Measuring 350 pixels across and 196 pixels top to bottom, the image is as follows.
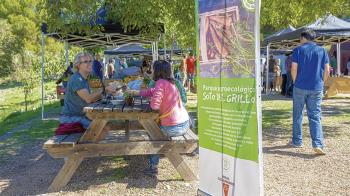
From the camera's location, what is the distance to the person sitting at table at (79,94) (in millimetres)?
5742

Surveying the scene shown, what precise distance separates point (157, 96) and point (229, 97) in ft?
6.22

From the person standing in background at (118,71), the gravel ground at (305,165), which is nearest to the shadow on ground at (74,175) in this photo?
the gravel ground at (305,165)

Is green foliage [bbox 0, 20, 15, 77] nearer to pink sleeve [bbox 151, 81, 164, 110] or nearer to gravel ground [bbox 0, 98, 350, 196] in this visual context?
gravel ground [bbox 0, 98, 350, 196]

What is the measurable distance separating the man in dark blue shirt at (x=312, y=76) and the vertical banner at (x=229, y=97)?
10.5ft

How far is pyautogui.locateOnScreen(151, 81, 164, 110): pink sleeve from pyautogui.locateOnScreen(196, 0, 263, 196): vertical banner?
4.43 feet

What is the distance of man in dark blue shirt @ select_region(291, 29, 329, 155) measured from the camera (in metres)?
6.74

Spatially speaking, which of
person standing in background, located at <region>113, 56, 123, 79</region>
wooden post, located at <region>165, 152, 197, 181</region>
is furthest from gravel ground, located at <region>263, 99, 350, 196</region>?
person standing in background, located at <region>113, 56, 123, 79</region>

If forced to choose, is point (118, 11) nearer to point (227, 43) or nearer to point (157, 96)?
point (157, 96)

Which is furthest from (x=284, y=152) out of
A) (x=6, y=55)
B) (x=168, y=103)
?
(x=6, y=55)

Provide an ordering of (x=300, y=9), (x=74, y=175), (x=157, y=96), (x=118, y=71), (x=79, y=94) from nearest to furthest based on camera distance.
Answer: (x=157, y=96) < (x=79, y=94) < (x=74, y=175) < (x=300, y=9) < (x=118, y=71)

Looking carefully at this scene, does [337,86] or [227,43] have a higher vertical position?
[227,43]

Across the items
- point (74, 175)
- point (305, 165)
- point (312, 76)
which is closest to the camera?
point (74, 175)

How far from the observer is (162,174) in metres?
5.96

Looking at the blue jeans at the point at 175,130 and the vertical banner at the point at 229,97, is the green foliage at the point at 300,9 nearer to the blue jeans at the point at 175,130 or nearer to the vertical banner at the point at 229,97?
the blue jeans at the point at 175,130
